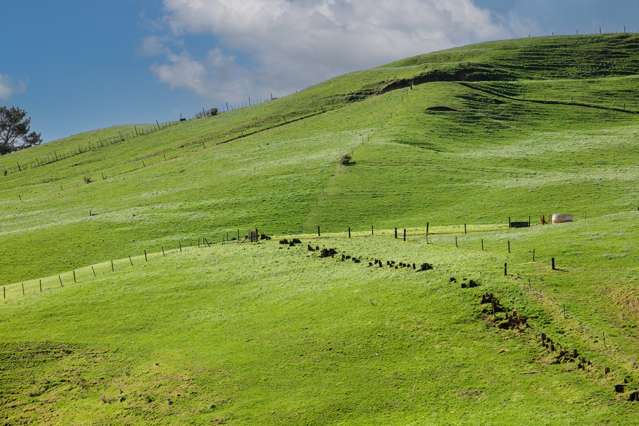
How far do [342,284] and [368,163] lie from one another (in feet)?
174

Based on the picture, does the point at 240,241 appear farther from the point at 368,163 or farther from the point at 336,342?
the point at 368,163

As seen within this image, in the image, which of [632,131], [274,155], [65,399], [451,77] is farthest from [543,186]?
[451,77]

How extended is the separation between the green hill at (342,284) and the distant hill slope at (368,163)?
54 centimetres

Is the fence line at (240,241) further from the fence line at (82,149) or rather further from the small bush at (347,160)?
the fence line at (82,149)

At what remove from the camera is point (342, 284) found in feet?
167

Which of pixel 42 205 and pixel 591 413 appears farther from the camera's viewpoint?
pixel 42 205

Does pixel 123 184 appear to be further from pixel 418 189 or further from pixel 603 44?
pixel 603 44

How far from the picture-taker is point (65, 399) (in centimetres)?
4084

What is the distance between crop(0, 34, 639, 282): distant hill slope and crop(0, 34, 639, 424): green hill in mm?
539

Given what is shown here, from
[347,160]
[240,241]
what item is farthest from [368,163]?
[240,241]

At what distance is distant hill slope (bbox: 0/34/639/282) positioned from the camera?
8269cm

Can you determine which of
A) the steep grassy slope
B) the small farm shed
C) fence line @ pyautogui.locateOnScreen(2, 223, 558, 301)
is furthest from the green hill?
the small farm shed

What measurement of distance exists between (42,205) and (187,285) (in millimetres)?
66112

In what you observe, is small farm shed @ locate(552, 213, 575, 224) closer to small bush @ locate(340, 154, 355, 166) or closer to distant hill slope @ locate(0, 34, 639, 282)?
distant hill slope @ locate(0, 34, 639, 282)
